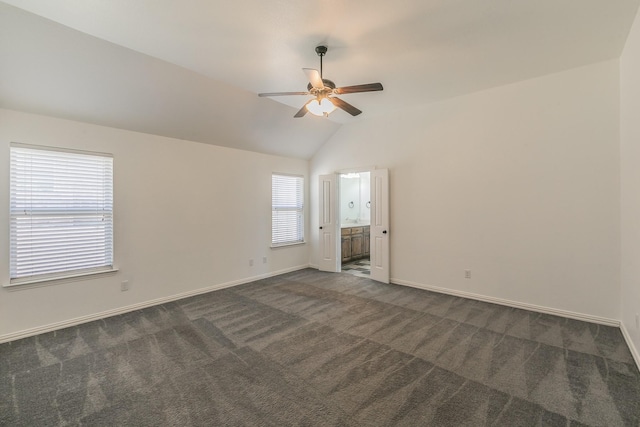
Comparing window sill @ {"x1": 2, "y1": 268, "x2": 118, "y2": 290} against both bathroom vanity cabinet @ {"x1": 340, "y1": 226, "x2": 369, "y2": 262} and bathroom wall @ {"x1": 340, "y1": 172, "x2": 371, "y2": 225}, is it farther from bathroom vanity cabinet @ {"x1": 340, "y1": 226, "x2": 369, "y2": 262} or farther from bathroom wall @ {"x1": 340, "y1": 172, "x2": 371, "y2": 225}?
bathroom wall @ {"x1": 340, "y1": 172, "x2": 371, "y2": 225}

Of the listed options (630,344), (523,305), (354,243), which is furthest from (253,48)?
(354,243)

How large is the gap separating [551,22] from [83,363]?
5.29 meters

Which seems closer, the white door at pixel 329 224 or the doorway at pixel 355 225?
the white door at pixel 329 224

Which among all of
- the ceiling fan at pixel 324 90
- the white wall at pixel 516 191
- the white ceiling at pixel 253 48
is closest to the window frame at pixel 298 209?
the white wall at pixel 516 191

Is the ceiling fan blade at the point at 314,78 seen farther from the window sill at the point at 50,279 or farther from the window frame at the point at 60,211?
the window sill at the point at 50,279

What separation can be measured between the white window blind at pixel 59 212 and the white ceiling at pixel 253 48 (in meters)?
0.56

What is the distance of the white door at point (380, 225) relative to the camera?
4.88 metres

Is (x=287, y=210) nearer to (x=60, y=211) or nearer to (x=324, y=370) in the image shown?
(x=60, y=211)

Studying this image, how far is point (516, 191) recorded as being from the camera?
12.1 ft

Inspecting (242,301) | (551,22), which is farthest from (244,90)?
(551,22)

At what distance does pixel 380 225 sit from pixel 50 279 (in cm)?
464

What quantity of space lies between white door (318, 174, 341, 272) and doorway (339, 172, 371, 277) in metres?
0.35

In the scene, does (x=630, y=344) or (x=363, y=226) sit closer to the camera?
(x=630, y=344)

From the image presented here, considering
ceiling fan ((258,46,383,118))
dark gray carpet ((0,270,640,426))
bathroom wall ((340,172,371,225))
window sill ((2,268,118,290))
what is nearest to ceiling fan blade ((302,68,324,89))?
ceiling fan ((258,46,383,118))
